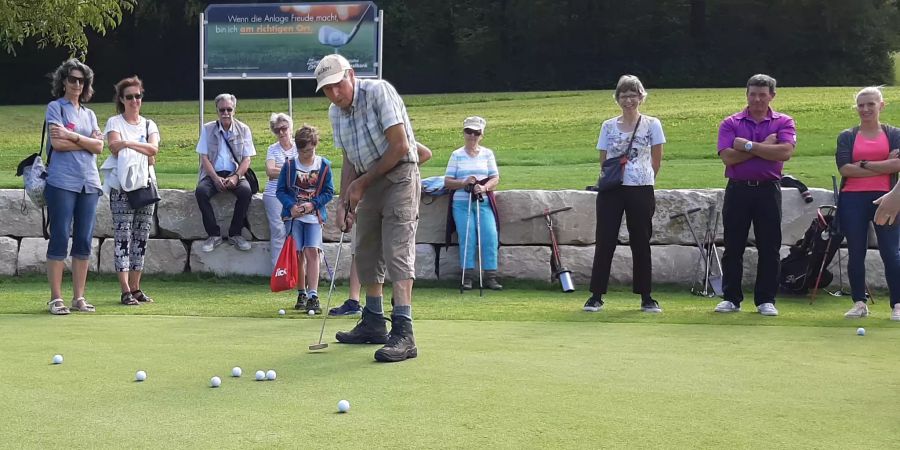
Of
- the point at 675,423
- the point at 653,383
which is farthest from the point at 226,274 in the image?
the point at 675,423

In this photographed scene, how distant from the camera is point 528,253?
453 inches

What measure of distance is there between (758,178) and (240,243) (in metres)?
5.35

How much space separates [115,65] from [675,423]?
41093 millimetres

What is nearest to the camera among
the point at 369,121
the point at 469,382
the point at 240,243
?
the point at 469,382

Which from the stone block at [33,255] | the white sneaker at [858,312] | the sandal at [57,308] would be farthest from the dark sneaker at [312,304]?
the white sneaker at [858,312]

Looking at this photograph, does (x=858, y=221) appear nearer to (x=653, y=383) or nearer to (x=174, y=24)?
(x=653, y=383)

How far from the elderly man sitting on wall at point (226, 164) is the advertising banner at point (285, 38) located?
212 centimetres

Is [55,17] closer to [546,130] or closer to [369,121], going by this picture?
[546,130]

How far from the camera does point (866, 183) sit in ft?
29.2

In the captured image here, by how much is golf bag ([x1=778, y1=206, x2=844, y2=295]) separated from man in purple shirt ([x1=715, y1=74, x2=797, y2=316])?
3.55 feet

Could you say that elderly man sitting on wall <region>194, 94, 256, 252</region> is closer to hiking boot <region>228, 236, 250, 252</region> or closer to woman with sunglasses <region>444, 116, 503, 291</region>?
hiking boot <region>228, 236, 250, 252</region>

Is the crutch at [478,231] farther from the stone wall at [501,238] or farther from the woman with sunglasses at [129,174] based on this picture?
the woman with sunglasses at [129,174]

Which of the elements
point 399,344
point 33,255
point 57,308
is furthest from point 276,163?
point 399,344

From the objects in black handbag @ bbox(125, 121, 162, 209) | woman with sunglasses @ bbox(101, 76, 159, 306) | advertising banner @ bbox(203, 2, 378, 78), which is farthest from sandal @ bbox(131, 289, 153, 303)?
advertising banner @ bbox(203, 2, 378, 78)
